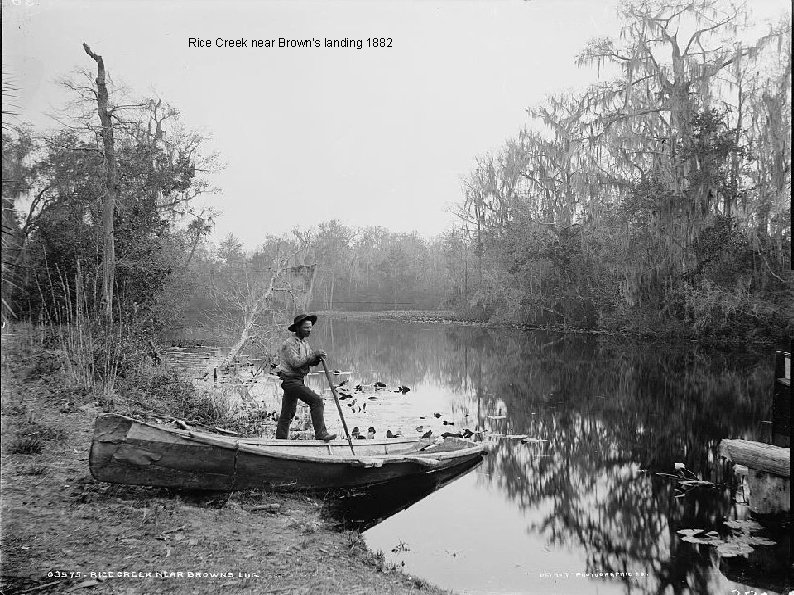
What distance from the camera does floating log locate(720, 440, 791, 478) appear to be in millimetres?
6379

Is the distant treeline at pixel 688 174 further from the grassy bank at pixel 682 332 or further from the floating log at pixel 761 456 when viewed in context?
the floating log at pixel 761 456

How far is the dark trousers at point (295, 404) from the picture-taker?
24.6 ft

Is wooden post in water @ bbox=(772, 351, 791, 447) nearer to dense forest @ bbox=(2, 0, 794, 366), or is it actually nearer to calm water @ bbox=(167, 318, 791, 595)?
calm water @ bbox=(167, 318, 791, 595)

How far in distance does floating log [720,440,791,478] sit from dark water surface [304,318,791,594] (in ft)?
2.09

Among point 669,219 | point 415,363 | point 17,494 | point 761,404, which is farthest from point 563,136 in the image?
point 17,494

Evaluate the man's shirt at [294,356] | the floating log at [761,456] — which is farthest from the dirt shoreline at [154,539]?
the floating log at [761,456]

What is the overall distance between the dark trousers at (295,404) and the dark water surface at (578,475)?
4.69ft

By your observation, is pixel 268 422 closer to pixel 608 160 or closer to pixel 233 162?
pixel 233 162

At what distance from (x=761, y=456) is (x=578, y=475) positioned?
8.62 feet

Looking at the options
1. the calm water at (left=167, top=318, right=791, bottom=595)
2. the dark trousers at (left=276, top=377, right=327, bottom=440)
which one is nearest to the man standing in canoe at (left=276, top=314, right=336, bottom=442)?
the dark trousers at (left=276, top=377, right=327, bottom=440)

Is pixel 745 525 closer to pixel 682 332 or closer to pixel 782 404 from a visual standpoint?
pixel 782 404

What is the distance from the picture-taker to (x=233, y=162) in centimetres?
1403

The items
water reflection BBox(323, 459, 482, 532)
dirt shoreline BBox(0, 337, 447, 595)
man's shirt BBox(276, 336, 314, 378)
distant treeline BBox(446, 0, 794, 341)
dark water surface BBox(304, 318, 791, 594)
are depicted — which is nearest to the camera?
dirt shoreline BBox(0, 337, 447, 595)

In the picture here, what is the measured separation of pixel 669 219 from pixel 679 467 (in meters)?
15.5
